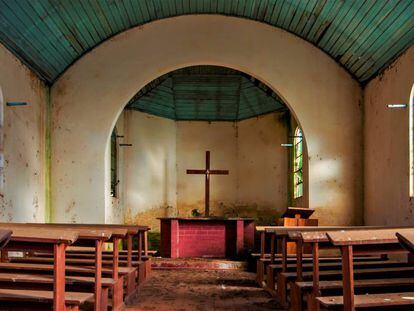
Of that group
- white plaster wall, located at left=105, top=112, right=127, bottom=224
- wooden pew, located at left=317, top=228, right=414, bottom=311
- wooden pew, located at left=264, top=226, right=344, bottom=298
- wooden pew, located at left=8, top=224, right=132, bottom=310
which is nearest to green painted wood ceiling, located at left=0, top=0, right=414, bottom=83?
wooden pew, located at left=264, top=226, right=344, bottom=298

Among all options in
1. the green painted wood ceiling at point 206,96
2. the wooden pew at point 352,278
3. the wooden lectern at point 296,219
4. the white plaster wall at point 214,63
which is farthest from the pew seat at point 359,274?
the green painted wood ceiling at point 206,96

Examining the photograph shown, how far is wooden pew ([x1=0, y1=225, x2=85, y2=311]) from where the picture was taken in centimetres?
353

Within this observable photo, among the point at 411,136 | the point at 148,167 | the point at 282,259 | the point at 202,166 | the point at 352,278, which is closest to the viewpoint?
the point at 352,278

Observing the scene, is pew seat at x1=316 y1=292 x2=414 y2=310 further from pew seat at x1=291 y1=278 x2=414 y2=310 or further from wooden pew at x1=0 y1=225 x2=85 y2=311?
wooden pew at x1=0 y1=225 x2=85 y2=311

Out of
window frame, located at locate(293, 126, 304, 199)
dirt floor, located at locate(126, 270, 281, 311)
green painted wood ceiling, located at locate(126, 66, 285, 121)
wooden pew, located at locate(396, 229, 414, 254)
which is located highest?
green painted wood ceiling, located at locate(126, 66, 285, 121)

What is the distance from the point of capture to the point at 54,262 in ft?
11.6

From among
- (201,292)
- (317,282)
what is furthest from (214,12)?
(317,282)

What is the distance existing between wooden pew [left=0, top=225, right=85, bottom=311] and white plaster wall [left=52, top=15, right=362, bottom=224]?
5.64 metres

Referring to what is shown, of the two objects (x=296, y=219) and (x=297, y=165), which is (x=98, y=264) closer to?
(x=296, y=219)

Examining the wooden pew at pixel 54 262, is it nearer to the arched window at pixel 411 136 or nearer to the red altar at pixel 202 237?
the arched window at pixel 411 136

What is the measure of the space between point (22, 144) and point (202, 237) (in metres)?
3.84

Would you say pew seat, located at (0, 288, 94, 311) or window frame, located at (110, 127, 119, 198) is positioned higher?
window frame, located at (110, 127, 119, 198)

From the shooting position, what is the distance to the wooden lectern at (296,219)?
28.3 feet

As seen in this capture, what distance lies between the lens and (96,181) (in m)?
9.47
